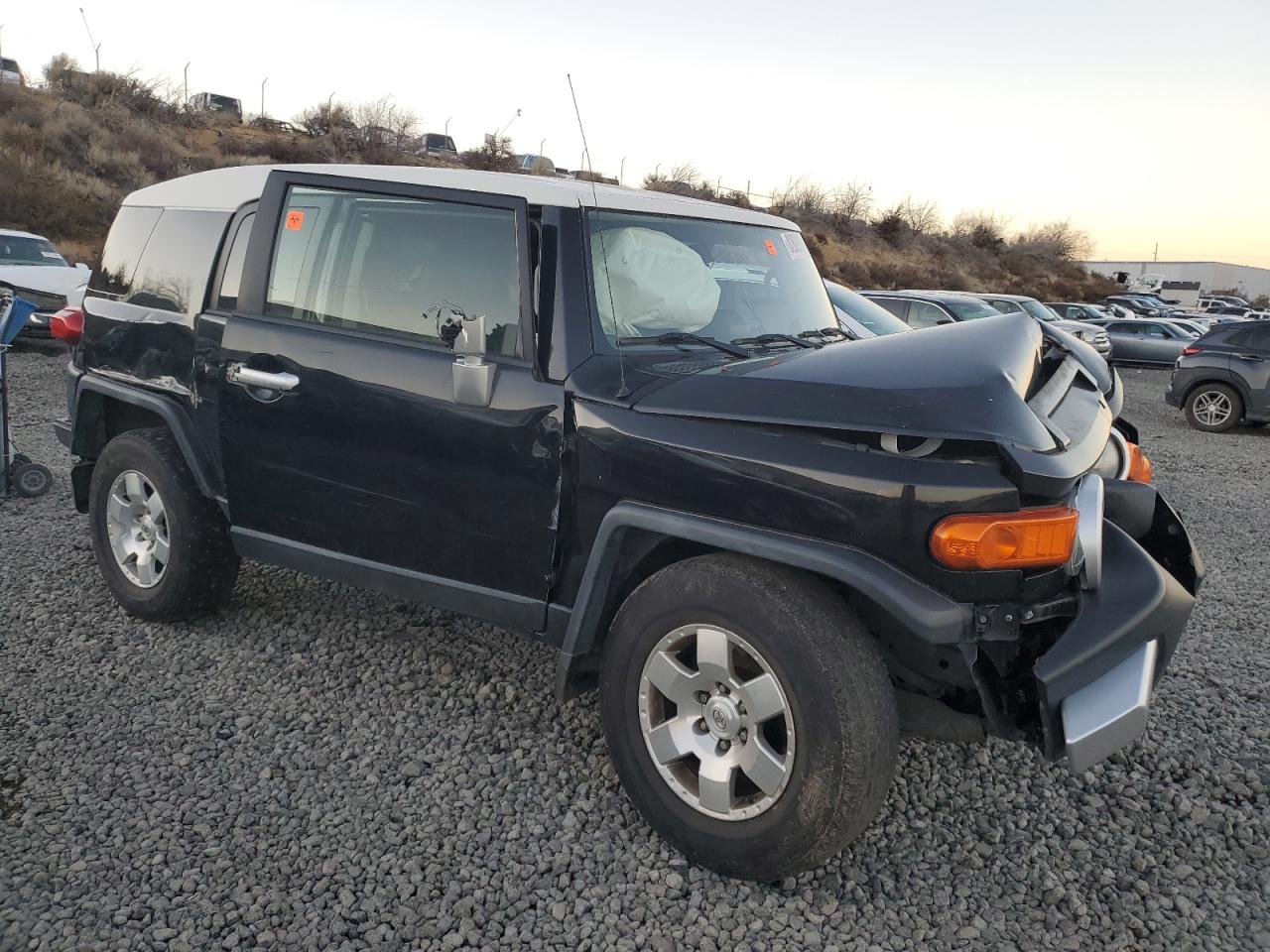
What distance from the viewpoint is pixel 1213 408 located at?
41.4 ft

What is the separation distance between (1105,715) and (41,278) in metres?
14.5

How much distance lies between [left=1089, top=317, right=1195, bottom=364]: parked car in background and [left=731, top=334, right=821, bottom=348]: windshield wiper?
1989cm

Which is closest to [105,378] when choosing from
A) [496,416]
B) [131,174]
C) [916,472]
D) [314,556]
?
[314,556]

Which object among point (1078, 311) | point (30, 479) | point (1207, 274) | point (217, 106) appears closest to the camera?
point (30, 479)

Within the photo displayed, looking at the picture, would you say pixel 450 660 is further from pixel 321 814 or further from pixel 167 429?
pixel 167 429

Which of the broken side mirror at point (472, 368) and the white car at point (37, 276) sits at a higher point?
the broken side mirror at point (472, 368)

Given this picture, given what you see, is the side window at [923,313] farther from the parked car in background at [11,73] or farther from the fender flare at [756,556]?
the parked car in background at [11,73]

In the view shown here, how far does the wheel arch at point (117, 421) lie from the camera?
3.83 m

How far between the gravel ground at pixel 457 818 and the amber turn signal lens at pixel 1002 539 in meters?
1.02

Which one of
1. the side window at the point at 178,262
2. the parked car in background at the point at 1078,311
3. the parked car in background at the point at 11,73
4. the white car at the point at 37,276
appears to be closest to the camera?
the side window at the point at 178,262

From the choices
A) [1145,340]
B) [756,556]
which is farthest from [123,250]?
[1145,340]

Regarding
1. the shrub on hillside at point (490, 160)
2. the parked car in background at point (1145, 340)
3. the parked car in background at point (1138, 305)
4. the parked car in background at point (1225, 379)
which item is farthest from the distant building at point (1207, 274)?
the parked car in background at point (1225, 379)

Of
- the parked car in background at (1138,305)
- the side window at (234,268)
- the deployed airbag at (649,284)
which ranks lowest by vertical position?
the parked car in background at (1138,305)

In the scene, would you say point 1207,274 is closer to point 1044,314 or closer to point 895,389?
point 1044,314
